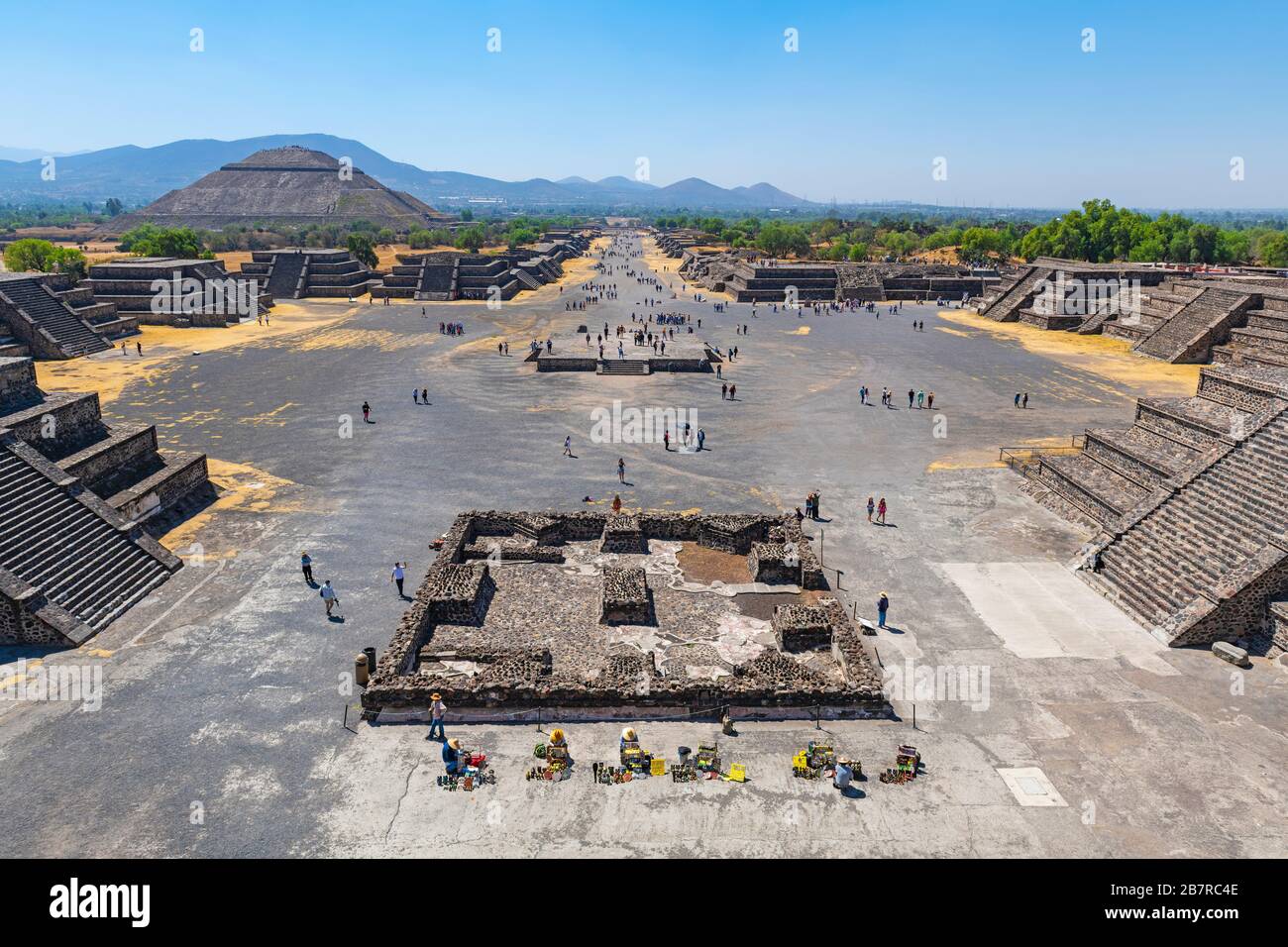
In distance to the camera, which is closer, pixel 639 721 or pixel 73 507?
pixel 639 721

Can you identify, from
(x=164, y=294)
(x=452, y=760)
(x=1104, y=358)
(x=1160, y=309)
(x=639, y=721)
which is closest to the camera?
(x=452, y=760)

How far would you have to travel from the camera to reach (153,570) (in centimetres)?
2239

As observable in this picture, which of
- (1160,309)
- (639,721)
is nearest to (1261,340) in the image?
(1160,309)

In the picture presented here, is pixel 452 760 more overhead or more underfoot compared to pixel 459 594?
more underfoot

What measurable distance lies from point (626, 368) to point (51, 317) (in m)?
44.2

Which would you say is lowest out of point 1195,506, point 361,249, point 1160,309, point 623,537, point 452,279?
point 623,537

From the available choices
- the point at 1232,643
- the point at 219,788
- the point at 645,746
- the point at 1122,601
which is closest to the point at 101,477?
the point at 219,788

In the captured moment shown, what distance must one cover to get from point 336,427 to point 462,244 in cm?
11346

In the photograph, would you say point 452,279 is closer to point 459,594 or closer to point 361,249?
point 361,249

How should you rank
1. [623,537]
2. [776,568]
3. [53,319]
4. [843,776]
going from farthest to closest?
[53,319] → [623,537] → [776,568] → [843,776]

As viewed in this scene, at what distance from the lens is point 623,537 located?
25047 millimetres

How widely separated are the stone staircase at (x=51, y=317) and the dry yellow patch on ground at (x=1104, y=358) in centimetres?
7297

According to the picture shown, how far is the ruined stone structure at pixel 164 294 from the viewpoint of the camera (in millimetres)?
70125

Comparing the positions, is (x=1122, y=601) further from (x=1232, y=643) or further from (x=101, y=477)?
(x=101, y=477)
